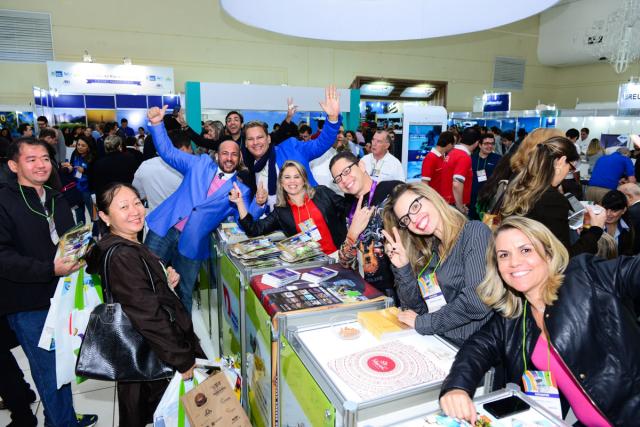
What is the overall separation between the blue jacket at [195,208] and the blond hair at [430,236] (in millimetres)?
1536

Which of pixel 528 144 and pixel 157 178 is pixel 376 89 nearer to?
pixel 157 178

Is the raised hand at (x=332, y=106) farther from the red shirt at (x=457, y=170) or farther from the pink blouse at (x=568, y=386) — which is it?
the pink blouse at (x=568, y=386)

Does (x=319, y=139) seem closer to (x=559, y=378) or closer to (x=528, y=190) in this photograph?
(x=528, y=190)

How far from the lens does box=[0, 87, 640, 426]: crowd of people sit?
4.46 feet

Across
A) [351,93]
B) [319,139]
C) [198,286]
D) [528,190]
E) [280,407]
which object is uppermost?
[351,93]

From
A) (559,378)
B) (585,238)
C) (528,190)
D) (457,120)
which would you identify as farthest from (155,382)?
(457,120)

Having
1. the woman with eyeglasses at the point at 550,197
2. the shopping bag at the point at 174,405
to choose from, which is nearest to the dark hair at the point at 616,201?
the woman with eyeglasses at the point at 550,197

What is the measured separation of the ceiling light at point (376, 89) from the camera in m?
16.1

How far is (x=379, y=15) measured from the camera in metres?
1.46

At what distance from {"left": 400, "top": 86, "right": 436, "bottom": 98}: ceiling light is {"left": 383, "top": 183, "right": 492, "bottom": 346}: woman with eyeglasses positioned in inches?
633

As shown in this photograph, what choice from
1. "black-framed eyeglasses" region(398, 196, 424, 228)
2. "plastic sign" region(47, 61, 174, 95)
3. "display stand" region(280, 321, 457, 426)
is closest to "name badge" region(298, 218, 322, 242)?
"black-framed eyeglasses" region(398, 196, 424, 228)

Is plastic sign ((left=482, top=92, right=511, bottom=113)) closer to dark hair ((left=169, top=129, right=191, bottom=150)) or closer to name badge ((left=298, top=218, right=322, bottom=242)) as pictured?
dark hair ((left=169, top=129, right=191, bottom=150))

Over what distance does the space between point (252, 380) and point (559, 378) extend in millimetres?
1400

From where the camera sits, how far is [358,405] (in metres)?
1.15
